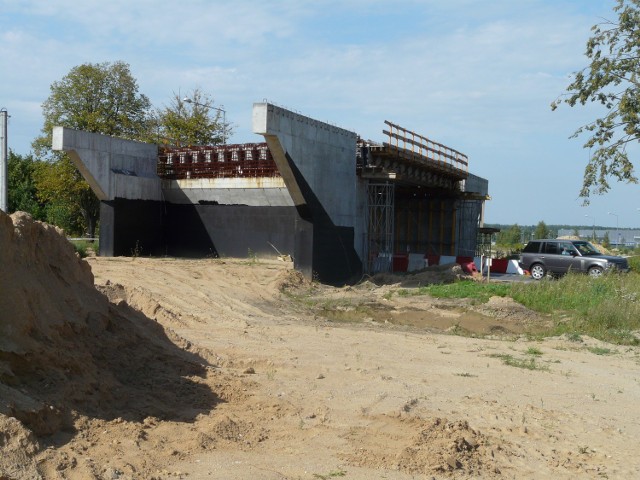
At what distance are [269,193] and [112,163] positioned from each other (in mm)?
6564

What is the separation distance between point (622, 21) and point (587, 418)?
876 inches

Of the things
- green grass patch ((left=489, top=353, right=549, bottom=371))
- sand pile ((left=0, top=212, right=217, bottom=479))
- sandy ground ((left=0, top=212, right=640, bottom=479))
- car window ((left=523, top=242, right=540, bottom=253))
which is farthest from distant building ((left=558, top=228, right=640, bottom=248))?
sand pile ((left=0, top=212, right=217, bottom=479))

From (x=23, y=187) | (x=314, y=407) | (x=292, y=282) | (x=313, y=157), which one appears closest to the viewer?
(x=314, y=407)

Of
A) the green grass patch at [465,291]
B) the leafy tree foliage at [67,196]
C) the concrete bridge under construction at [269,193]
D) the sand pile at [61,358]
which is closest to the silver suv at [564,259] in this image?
the concrete bridge under construction at [269,193]

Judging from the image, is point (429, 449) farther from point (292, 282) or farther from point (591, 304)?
point (292, 282)

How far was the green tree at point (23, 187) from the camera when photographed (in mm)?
49203

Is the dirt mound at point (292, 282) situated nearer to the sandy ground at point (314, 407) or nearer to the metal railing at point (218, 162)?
the metal railing at point (218, 162)

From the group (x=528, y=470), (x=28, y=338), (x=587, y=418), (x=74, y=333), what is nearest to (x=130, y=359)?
(x=74, y=333)

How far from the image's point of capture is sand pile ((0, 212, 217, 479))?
20.2ft

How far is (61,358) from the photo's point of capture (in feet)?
23.9

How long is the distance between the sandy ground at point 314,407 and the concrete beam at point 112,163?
43.1 feet

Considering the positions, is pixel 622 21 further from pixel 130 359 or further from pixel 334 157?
pixel 130 359

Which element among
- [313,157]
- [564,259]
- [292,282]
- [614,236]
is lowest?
[292,282]

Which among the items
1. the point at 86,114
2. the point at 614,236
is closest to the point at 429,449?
the point at 86,114
